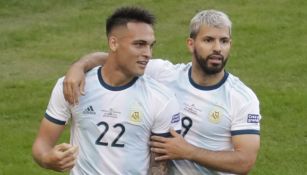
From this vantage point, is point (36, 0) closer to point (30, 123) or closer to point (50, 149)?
point (30, 123)

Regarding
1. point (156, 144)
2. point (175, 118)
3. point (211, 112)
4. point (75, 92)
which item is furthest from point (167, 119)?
point (75, 92)

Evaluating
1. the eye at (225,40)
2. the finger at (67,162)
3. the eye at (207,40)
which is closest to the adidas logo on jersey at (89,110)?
the finger at (67,162)

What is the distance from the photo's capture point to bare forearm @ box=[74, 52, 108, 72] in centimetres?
672

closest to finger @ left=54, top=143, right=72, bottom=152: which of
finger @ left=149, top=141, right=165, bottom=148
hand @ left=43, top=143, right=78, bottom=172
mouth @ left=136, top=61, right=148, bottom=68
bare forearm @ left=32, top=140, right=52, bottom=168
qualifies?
hand @ left=43, top=143, right=78, bottom=172

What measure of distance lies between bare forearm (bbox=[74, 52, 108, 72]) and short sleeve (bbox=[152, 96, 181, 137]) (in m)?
0.77

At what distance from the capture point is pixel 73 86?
6363mm

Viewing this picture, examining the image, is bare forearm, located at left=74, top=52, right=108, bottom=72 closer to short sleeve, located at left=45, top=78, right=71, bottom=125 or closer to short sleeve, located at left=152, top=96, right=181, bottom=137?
short sleeve, located at left=45, top=78, right=71, bottom=125

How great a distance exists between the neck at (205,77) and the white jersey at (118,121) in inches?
16.3

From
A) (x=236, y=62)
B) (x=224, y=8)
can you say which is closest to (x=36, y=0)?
(x=224, y=8)

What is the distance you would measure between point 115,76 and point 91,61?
430mm

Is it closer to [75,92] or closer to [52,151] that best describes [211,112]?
[75,92]

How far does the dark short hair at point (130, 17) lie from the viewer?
6457 millimetres

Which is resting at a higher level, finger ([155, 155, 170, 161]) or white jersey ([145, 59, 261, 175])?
white jersey ([145, 59, 261, 175])

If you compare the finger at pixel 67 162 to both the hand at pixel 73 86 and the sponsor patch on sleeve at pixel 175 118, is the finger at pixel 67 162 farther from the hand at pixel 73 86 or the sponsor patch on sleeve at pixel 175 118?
the sponsor patch on sleeve at pixel 175 118
